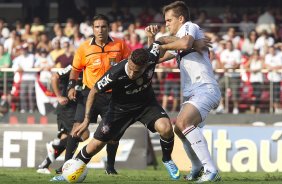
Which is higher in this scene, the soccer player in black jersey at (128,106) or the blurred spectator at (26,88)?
the soccer player in black jersey at (128,106)

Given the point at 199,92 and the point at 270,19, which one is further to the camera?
the point at 270,19

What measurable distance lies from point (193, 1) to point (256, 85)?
791cm

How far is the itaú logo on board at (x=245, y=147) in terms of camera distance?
61.6 feet

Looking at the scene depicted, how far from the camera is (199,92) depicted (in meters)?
12.8

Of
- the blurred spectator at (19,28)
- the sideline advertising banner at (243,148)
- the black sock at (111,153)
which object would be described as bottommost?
the sideline advertising banner at (243,148)

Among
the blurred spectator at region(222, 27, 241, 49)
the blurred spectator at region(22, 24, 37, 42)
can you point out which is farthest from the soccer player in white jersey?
the blurred spectator at region(22, 24, 37, 42)

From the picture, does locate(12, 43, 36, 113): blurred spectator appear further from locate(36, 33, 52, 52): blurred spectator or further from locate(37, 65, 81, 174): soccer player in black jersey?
locate(37, 65, 81, 174): soccer player in black jersey

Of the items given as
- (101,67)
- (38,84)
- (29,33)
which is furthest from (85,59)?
(29,33)

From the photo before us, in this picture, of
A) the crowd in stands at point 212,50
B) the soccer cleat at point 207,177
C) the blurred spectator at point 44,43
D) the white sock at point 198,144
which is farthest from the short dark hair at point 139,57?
the blurred spectator at point 44,43

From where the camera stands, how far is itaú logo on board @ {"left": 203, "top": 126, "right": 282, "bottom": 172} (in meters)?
18.8

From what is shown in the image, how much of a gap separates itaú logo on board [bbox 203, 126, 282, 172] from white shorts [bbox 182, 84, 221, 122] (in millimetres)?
6158

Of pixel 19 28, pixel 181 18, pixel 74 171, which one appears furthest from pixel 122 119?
pixel 19 28

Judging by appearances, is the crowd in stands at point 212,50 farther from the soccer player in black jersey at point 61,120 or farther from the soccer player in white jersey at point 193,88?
the soccer player in white jersey at point 193,88

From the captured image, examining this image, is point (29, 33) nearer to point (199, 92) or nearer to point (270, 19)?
point (270, 19)
